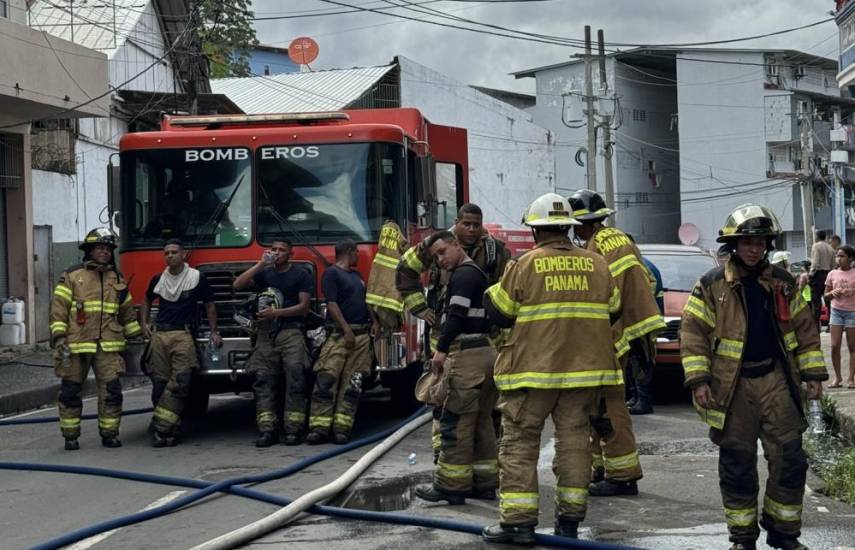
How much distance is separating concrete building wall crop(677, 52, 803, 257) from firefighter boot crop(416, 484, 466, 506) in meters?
49.4

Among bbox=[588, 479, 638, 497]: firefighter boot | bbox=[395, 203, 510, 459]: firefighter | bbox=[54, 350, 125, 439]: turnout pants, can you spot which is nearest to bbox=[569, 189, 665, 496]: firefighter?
bbox=[588, 479, 638, 497]: firefighter boot

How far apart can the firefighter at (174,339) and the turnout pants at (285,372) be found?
484mm

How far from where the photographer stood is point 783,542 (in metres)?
5.93

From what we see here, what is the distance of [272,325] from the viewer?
33.3ft

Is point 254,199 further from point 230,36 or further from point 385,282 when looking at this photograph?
point 230,36

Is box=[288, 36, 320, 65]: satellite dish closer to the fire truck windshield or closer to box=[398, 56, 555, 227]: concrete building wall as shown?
box=[398, 56, 555, 227]: concrete building wall

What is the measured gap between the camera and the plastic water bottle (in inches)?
409

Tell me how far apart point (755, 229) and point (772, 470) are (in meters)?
1.17

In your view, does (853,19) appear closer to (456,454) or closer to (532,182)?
(456,454)

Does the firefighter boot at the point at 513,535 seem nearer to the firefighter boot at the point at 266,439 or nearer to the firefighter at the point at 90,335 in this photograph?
the firefighter boot at the point at 266,439

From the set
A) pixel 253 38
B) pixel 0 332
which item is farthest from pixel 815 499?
pixel 253 38

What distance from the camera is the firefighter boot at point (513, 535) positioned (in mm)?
6164

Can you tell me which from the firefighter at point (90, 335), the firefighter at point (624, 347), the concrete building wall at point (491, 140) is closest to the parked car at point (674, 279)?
the firefighter at point (624, 347)

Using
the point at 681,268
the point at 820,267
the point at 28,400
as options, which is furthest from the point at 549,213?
the point at 820,267
